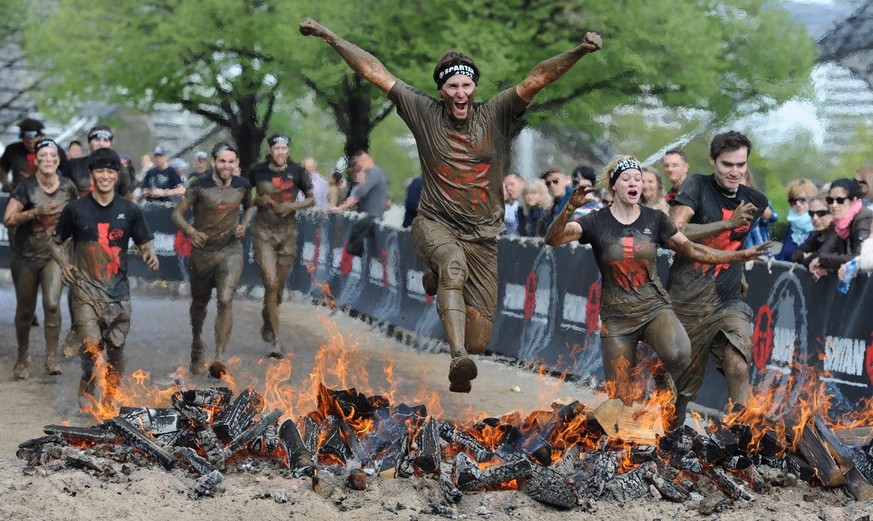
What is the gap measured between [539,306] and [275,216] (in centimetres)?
285

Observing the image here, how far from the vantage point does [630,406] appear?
27.7 feet

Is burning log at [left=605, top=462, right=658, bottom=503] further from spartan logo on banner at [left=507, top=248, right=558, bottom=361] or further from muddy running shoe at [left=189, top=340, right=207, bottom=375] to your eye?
muddy running shoe at [left=189, top=340, right=207, bottom=375]

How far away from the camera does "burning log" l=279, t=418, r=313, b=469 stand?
7.59 m

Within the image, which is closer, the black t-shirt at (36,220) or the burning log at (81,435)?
the burning log at (81,435)

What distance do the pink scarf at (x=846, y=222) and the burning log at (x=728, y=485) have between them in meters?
3.69

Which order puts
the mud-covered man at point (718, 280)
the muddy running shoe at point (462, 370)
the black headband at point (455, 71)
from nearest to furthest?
the muddy running shoe at point (462, 370), the black headband at point (455, 71), the mud-covered man at point (718, 280)

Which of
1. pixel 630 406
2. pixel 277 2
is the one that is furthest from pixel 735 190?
pixel 277 2

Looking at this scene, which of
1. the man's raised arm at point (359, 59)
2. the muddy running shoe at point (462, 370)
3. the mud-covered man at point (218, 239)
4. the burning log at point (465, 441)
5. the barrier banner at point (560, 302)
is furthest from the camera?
the mud-covered man at point (218, 239)

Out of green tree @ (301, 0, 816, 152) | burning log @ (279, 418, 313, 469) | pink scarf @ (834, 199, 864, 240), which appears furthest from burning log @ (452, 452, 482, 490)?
green tree @ (301, 0, 816, 152)

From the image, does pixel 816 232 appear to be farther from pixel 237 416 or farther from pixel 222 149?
pixel 222 149

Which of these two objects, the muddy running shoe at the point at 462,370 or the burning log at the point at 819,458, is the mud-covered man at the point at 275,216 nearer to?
the muddy running shoe at the point at 462,370

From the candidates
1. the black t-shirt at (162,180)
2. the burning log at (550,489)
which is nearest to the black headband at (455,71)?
the burning log at (550,489)

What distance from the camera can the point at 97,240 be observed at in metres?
10.5

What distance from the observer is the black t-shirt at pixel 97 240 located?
34.4 ft
